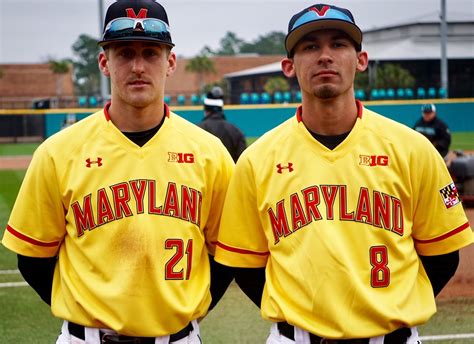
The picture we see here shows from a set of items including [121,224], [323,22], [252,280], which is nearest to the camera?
[323,22]

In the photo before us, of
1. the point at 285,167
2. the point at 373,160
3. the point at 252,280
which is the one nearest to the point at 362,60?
the point at 373,160

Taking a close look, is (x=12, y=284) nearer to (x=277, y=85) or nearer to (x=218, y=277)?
(x=218, y=277)

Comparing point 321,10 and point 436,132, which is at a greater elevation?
point 321,10

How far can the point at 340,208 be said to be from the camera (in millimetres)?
2969

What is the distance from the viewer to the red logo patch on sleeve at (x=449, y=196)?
306 centimetres

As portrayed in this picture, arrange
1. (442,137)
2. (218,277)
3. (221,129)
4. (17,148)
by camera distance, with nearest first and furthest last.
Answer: (218,277) → (221,129) → (442,137) → (17,148)

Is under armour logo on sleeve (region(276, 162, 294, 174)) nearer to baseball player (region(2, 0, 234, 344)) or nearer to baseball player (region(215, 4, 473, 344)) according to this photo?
baseball player (region(215, 4, 473, 344))

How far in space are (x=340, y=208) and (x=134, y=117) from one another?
0.96 metres

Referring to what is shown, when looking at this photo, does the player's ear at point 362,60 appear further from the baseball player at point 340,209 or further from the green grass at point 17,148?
the green grass at point 17,148

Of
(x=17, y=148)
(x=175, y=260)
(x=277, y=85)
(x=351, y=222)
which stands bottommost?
(x=175, y=260)

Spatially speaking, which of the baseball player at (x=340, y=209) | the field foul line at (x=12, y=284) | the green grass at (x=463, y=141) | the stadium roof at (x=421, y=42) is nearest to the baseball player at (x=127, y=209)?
the baseball player at (x=340, y=209)

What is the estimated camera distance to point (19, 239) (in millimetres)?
3277

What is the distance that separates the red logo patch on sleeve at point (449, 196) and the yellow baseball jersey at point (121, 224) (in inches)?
37.9

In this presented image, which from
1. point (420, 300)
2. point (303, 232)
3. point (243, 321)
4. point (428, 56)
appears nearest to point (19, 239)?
point (303, 232)
